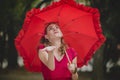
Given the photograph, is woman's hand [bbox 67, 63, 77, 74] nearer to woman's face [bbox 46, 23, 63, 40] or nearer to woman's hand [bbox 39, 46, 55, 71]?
woman's hand [bbox 39, 46, 55, 71]

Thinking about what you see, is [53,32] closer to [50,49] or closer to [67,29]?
[50,49]

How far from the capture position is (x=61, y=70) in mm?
4535

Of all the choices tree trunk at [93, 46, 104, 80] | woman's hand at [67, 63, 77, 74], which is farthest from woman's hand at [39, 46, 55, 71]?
tree trunk at [93, 46, 104, 80]

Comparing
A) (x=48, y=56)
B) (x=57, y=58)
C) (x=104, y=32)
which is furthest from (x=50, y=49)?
(x=104, y=32)

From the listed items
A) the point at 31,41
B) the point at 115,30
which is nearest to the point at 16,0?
the point at 115,30

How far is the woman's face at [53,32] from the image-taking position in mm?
4500

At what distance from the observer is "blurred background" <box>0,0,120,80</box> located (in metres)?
13.1

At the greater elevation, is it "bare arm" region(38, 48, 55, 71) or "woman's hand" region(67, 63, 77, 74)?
"bare arm" region(38, 48, 55, 71)

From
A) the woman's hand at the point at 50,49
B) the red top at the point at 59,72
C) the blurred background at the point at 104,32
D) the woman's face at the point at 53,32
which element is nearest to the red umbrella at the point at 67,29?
the woman's face at the point at 53,32

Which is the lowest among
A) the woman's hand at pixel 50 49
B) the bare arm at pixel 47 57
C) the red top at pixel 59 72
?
the red top at pixel 59 72

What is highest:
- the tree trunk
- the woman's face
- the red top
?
the woman's face

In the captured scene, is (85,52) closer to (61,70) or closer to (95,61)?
(61,70)

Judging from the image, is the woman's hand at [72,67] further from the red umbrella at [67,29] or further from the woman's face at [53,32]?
the red umbrella at [67,29]

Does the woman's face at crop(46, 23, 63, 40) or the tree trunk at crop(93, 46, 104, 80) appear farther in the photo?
the tree trunk at crop(93, 46, 104, 80)
